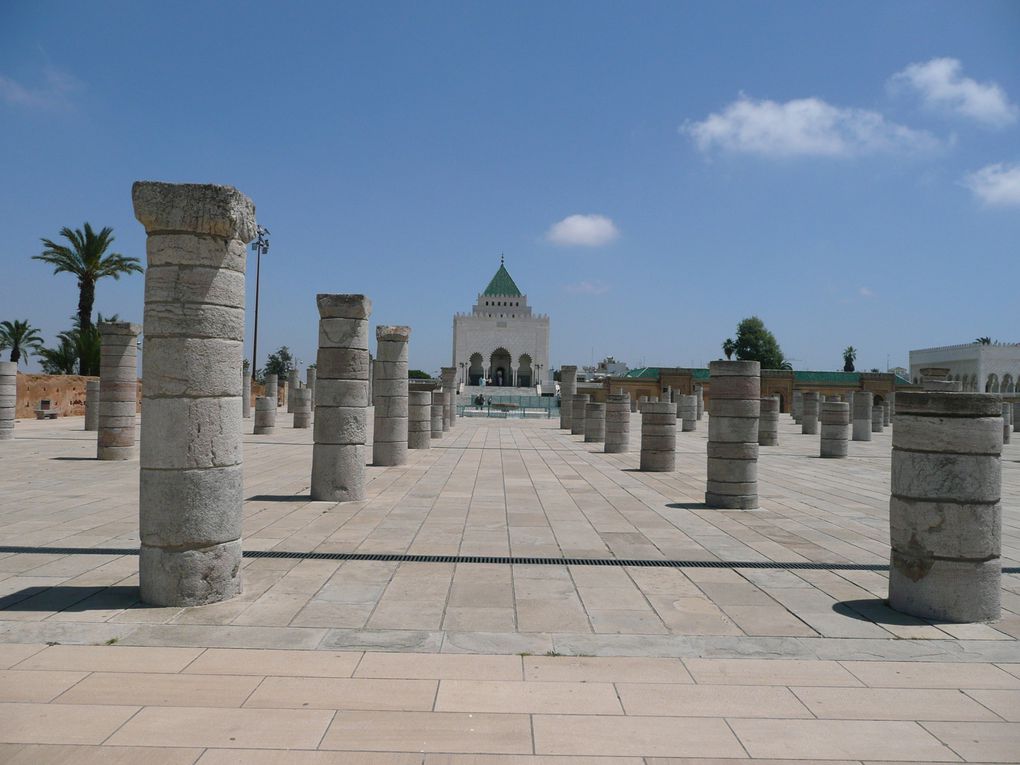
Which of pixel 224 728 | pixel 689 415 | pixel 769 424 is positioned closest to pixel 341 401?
pixel 224 728

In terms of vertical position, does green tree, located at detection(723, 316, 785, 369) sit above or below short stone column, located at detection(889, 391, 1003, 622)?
above

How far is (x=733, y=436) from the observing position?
10.3 meters

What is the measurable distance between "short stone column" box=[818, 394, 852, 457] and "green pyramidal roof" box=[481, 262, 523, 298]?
218 feet

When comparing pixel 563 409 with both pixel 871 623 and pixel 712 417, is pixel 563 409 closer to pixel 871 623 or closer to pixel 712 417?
pixel 712 417

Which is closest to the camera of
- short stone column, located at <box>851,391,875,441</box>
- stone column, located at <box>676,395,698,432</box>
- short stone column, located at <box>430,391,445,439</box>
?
short stone column, located at <box>430,391,445,439</box>

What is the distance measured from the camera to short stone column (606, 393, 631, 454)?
60.0 ft

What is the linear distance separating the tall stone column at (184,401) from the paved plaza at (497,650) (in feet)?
0.96

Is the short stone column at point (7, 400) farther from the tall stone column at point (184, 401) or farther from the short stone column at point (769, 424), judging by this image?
the short stone column at point (769, 424)

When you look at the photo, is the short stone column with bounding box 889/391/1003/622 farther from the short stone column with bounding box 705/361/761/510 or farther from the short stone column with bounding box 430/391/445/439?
the short stone column with bounding box 430/391/445/439

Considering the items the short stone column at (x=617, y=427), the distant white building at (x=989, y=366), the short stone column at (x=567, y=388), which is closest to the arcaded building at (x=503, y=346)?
the distant white building at (x=989, y=366)

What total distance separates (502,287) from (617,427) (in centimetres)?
6716

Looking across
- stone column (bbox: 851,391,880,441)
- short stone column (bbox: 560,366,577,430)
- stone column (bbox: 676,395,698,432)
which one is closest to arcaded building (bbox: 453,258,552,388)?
short stone column (bbox: 560,366,577,430)

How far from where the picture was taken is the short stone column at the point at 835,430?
1798 cm

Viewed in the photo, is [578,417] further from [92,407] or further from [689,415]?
[92,407]
